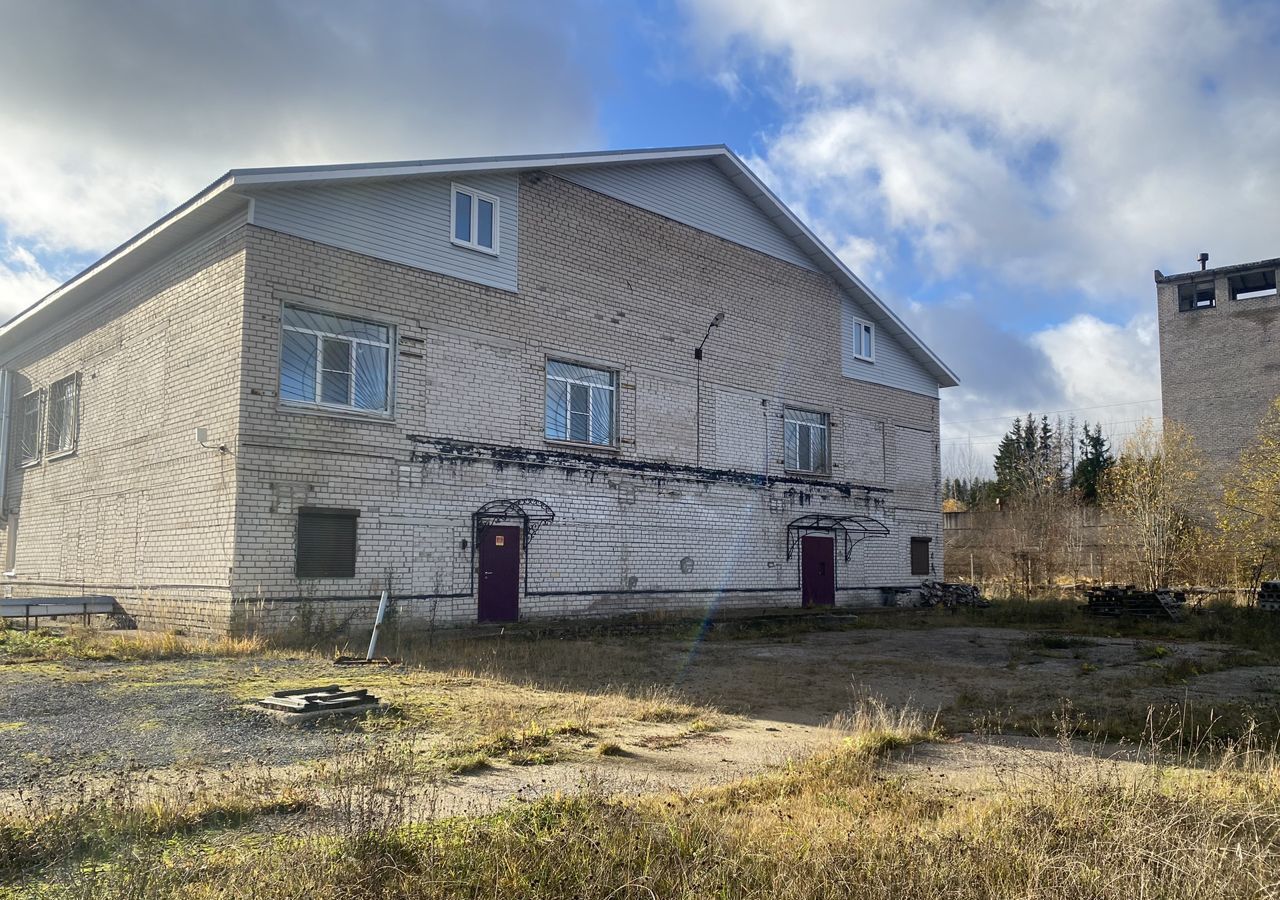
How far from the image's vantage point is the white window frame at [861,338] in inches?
963

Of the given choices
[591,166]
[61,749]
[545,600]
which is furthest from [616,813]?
[591,166]

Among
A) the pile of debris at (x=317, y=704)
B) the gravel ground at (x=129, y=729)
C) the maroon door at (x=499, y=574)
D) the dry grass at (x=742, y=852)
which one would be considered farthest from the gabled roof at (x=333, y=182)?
the dry grass at (x=742, y=852)

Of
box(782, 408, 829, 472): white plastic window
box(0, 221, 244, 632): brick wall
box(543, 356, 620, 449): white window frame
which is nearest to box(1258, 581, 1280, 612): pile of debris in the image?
box(782, 408, 829, 472): white plastic window

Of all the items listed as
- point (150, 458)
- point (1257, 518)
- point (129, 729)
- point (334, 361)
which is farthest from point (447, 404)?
point (1257, 518)

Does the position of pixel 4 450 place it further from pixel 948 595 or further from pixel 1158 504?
pixel 1158 504

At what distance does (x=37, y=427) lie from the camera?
2012 centimetres

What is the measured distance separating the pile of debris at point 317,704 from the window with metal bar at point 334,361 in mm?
7081

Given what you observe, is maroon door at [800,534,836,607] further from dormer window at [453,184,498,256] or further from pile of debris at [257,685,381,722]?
pile of debris at [257,685,381,722]

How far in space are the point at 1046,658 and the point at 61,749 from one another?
1229 centimetres

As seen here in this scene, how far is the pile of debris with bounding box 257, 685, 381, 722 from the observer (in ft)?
24.1

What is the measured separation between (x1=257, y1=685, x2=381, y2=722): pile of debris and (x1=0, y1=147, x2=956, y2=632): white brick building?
5.73 meters

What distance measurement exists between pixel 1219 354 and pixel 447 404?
119 ft

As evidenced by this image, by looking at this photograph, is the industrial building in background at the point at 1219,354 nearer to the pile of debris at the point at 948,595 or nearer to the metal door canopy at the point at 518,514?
the pile of debris at the point at 948,595

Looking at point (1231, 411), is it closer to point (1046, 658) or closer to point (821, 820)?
point (1046, 658)
